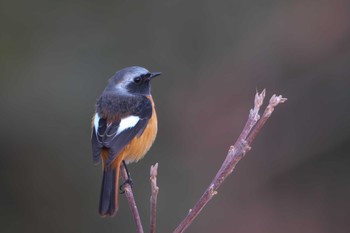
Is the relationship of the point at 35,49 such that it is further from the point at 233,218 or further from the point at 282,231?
the point at 282,231

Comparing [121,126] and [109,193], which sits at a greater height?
[121,126]

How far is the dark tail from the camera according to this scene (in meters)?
3.85

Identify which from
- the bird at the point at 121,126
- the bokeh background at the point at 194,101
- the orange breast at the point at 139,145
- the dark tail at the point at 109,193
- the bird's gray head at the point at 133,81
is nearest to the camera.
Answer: the dark tail at the point at 109,193

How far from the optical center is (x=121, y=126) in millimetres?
4672

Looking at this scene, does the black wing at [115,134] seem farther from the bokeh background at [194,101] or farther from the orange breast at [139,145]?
the bokeh background at [194,101]

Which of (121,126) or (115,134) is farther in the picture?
(121,126)

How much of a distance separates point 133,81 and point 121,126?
2.10ft

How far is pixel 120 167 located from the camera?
183 inches

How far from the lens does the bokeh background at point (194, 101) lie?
8.57 meters

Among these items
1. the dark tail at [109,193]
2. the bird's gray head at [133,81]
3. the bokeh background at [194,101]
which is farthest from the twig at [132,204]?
the bokeh background at [194,101]

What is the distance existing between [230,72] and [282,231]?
242 centimetres

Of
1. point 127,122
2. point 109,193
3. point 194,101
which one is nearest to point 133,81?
point 127,122

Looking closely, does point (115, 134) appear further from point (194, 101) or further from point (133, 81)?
point (194, 101)

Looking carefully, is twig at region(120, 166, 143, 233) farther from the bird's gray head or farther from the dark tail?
the bird's gray head
